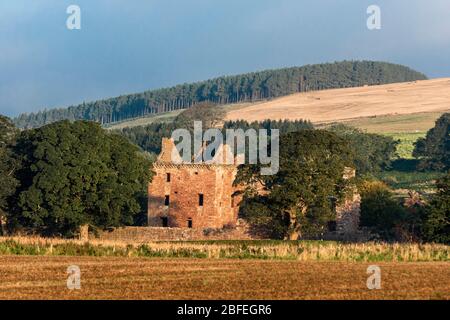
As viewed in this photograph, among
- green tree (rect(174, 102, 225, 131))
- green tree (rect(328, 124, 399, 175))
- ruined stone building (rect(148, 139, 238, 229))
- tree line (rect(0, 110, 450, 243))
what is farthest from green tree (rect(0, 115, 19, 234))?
green tree (rect(174, 102, 225, 131))

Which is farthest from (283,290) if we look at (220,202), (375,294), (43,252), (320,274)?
(220,202)

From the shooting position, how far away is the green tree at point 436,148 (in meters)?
140

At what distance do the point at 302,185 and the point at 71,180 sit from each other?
16532 mm

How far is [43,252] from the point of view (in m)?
54.7

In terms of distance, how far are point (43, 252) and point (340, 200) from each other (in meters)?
36.9

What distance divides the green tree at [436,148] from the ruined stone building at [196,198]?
162 ft

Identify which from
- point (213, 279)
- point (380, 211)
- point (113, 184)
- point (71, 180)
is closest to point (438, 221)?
point (380, 211)

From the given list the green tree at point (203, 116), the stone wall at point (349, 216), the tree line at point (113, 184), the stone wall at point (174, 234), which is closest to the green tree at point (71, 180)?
the tree line at point (113, 184)

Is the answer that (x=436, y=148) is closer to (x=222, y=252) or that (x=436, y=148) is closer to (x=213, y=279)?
(x=222, y=252)

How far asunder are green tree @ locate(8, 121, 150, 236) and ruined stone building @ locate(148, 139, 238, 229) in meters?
6.73

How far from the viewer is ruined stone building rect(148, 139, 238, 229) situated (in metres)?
93.0

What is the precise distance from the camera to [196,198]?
9375 cm

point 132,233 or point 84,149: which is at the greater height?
point 84,149
